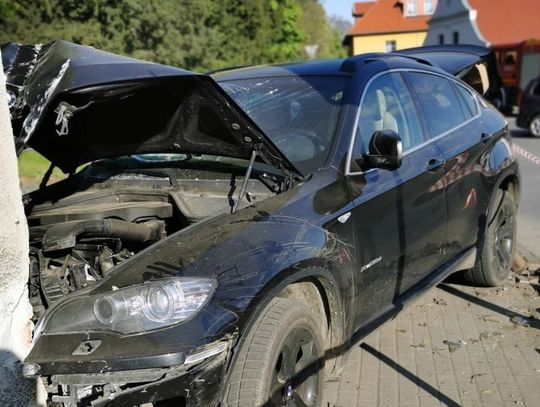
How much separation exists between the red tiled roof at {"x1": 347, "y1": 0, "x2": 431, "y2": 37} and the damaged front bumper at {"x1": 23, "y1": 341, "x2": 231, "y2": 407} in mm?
57377

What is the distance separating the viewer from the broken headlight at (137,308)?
252cm

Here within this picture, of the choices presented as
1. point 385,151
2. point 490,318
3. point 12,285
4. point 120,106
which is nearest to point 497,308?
point 490,318

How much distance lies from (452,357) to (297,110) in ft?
6.33

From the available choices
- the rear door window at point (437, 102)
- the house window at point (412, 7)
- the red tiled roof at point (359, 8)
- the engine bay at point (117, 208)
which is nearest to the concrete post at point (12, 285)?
the engine bay at point (117, 208)

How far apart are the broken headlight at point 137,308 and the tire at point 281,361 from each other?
0.95ft

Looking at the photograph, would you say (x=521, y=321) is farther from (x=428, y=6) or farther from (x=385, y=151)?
(x=428, y=6)

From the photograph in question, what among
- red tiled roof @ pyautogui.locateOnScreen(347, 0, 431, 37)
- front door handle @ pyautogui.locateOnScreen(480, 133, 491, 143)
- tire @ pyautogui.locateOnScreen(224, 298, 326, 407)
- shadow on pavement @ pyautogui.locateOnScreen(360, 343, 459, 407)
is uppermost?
front door handle @ pyautogui.locateOnScreen(480, 133, 491, 143)

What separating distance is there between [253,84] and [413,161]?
1177 millimetres

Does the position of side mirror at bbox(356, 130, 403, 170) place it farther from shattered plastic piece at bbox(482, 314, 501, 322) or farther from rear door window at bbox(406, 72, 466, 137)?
shattered plastic piece at bbox(482, 314, 501, 322)

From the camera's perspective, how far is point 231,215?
3.14 metres

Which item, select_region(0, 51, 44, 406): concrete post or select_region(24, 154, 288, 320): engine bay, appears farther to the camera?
select_region(24, 154, 288, 320): engine bay

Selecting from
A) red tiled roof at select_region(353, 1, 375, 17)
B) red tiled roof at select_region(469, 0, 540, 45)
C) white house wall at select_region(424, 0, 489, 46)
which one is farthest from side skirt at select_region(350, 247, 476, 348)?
red tiled roof at select_region(353, 1, 375, 17)

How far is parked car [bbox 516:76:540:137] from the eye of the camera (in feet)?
60.3

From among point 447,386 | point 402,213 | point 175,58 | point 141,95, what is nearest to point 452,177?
point 402,213
